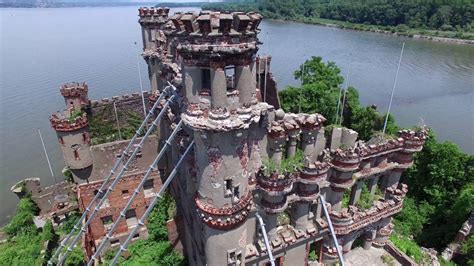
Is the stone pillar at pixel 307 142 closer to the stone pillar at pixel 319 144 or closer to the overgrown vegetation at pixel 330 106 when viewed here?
the stone pillar at pixel 319 144

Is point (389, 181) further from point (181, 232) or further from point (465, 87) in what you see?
point (465, 87)

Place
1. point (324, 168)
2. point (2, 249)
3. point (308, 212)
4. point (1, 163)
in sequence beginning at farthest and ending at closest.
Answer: point (1, 163)
point (2, 249)
point (308, 212)
point (324, 168)

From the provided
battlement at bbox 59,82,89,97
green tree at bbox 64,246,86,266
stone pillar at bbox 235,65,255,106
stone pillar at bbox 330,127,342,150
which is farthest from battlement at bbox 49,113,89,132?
stone pillar at bbox 330,127,342,150

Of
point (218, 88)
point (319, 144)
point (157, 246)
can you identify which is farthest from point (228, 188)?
point (157, 246)

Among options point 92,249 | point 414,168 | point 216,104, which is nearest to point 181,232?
point 92,249

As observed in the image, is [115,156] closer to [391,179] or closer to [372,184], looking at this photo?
[372,184]

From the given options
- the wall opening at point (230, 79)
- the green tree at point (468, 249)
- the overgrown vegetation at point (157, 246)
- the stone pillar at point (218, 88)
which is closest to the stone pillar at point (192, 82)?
the stone pillar at point (218, 88)
